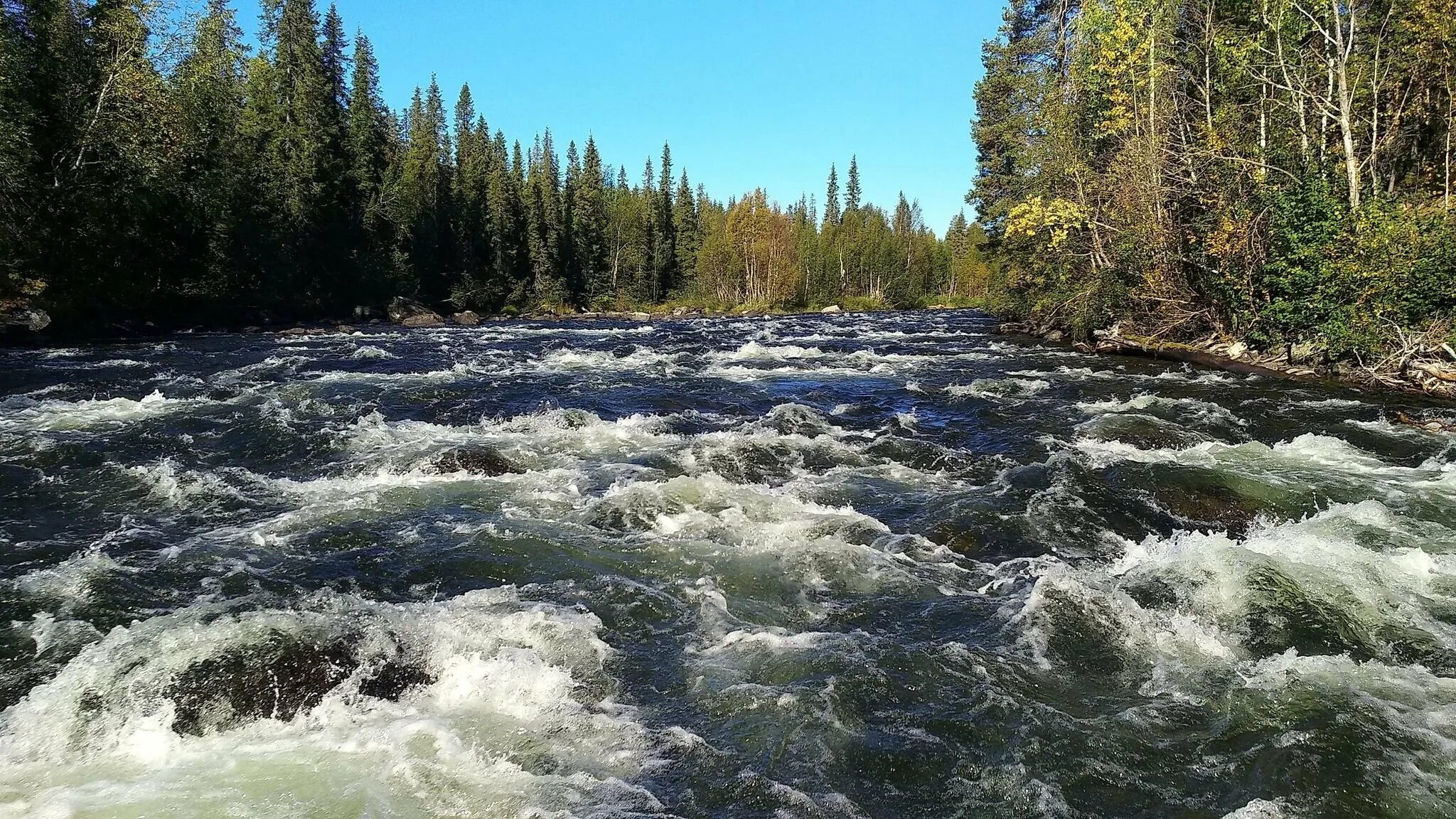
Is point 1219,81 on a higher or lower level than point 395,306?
higher

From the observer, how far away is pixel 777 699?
17.9 ft

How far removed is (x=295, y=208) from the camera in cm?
4588

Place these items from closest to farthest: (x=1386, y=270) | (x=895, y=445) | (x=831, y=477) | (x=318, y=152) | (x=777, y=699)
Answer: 1. (x=777, y=699)
2. (x=831, y=477)
3. (x=895, y=445)
4. (x=1386, y=270)
5. (x=318, y=152)

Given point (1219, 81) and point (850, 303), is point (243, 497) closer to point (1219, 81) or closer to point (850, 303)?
point (1219, 81)

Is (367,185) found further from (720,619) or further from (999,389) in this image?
(720,619)

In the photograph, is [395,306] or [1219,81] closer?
[1219,81]

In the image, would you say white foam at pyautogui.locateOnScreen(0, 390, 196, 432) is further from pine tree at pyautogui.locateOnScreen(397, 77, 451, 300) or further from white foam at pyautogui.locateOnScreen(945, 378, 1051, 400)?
pine tree at pyautogui.locateOnScreen(397, 77, 451, 300)

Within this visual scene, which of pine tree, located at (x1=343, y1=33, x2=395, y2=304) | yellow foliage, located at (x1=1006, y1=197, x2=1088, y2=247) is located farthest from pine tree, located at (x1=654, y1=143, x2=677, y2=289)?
yellow foliage, located at (x1=1006, y1=197, x2=1088, y2=247)

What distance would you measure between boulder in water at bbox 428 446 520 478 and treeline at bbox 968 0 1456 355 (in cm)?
1911

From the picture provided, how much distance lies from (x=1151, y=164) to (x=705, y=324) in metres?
31.2

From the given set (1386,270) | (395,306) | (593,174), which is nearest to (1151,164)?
(1386,270)

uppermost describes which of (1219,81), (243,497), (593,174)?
(593,174)

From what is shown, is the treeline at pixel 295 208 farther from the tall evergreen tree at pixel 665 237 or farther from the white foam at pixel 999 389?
the white foam at pixel 999 389

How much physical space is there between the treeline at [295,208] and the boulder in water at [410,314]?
218 cm
